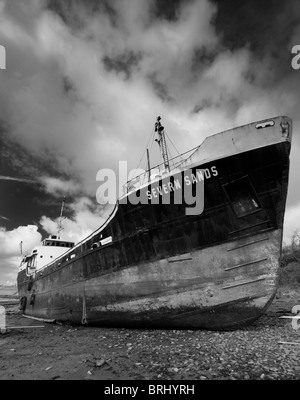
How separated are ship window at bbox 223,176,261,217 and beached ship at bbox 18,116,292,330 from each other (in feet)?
0.10

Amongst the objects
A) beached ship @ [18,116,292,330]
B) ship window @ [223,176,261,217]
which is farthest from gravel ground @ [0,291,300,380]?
ship window @ [223,176,261,217]

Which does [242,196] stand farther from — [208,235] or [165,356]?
[165,356]

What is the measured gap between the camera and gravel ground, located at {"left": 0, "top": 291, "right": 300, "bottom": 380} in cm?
503

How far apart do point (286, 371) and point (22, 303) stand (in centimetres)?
2332

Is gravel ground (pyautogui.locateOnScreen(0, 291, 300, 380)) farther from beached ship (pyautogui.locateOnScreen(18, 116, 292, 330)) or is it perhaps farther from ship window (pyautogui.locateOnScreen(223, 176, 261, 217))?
ship window (pyautogui.locateOnScreen(223, 176, 261, 217))

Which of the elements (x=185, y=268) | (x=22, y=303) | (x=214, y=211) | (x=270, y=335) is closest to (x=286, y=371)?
(x=270, y=335)

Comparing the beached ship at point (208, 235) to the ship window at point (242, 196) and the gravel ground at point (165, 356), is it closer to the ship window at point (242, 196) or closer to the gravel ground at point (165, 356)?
the ship window at point (242, 196)

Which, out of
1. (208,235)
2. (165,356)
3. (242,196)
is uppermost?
(242,196)

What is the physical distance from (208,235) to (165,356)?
3.75 metres

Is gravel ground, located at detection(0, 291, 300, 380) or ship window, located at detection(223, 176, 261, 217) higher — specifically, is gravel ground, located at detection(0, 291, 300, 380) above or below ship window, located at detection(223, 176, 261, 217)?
below

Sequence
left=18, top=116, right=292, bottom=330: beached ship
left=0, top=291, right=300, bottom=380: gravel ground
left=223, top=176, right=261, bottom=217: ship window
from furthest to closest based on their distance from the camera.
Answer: left=223, top=176, right=261, bottom=217: ship window
left=18, top=116, right=292, bottom=330: beached ship
left=0, top=291, right=300, bottom=380: gravel ground

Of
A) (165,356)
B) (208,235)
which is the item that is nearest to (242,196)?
(208,235)

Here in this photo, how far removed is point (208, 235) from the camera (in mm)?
8102
